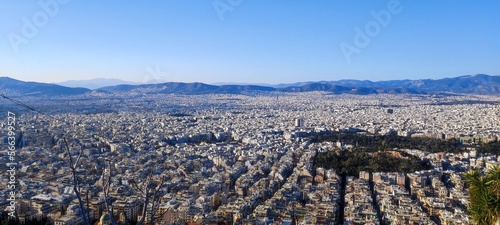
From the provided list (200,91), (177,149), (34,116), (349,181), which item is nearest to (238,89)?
(200,91)

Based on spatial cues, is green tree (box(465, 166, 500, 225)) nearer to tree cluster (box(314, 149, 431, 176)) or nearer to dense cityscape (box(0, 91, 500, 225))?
dense cityscape (box(0, 91, 500, 225))

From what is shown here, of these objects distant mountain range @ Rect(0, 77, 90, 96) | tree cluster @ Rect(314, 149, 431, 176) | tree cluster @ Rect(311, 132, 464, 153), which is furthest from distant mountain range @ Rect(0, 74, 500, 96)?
tree cluster @ Rect(314, 149, 431, 176)

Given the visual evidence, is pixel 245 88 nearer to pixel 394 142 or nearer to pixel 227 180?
pixel 394 142

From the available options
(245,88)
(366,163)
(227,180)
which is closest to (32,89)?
(245,88)

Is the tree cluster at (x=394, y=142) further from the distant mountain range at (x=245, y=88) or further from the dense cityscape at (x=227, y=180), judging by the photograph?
the distant mountain range at (x=245, y=88)

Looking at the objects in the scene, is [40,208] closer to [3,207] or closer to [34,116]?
[3,207]

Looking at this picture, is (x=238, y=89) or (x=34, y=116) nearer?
(x=34, y=116)

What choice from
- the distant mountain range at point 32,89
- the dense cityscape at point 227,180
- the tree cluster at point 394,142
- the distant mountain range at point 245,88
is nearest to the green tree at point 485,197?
the dense cityscape at point 227,180

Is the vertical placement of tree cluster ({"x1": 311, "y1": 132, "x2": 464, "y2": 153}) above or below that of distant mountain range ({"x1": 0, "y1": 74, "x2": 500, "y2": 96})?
below
